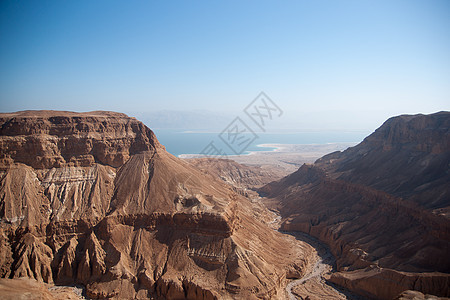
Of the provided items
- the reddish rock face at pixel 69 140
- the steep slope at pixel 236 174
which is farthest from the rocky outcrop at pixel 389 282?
the steep slope at pixel 236 174

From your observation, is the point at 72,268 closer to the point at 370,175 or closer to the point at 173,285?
the point at 173,285

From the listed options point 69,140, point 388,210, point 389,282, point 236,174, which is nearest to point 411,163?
point 388,210

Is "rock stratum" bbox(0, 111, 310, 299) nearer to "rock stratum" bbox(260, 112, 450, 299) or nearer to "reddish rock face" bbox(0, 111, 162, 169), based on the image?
"reddish rock face" bbox(0, 111, 162, 169)

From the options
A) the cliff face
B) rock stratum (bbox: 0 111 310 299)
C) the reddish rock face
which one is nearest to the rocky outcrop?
rock stratum (bbox: 0 111 310 299)

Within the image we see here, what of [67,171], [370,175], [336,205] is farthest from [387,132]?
[67,171]

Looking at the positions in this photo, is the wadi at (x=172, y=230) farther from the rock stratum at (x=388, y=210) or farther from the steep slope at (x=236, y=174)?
the steep slope at (x=236, y=174)

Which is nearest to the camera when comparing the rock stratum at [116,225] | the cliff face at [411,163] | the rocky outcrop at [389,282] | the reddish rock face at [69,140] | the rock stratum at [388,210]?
the rocky outcrop at [389,282]
